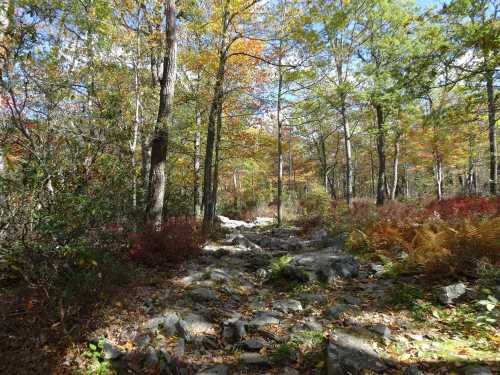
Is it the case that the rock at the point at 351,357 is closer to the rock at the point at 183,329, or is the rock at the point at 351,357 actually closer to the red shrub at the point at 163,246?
the rock at the point at 183,329

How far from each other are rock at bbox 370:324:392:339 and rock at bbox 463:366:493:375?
0.83m

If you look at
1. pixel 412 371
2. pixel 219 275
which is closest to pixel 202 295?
pixel 219 275

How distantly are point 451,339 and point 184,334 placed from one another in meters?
3.19

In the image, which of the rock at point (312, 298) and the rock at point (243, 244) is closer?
the rock at point (312, 298)

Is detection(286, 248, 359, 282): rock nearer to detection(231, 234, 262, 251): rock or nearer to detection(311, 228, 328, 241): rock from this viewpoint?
detection(231, 234, 262, 251): rock

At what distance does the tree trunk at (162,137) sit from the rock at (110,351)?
148 inches

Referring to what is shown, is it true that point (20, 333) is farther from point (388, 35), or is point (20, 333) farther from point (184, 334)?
point (388, 35)

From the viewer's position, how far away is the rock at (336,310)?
13.8 ft

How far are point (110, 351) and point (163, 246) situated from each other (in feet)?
10.0

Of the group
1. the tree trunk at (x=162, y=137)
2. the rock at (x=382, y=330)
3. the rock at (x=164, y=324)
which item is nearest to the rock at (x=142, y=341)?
the rock at (x=164, y=324)

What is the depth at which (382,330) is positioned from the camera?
362 centimetres

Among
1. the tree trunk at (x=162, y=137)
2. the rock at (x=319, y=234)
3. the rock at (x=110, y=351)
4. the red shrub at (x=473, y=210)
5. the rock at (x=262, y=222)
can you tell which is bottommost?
the rock at (x=110, y=351)

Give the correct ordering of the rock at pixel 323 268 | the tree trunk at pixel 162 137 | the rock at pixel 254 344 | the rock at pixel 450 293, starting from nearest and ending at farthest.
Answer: the rock at pixel 254 344 < the rock at pixel 450 293 < the rock at pixel 323 268 < the tree trunk at pixel 162 137

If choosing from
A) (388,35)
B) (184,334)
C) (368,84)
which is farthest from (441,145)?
(184,334)
